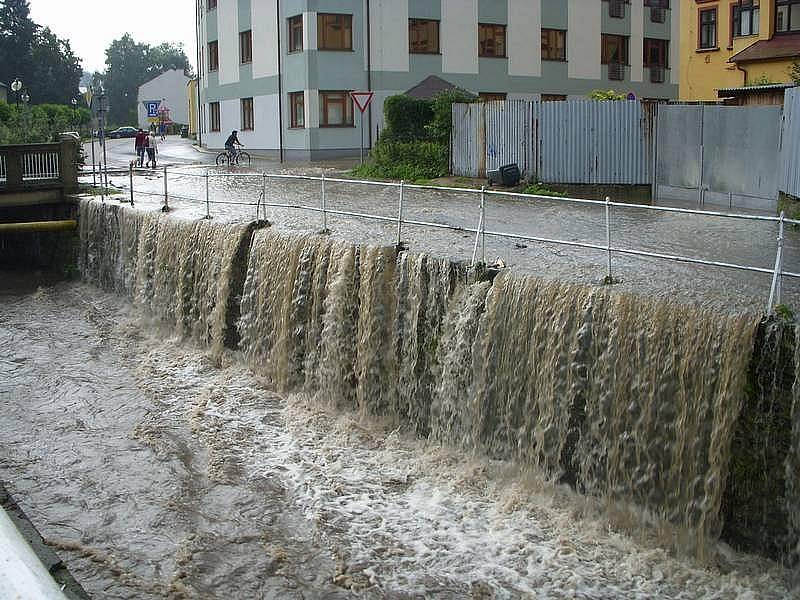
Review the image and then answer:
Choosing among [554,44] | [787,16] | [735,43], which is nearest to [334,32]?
[554,44]

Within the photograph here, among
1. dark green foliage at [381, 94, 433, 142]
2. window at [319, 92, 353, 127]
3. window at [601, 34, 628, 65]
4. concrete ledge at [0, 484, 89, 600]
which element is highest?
window at [601, 34, 628, 65]

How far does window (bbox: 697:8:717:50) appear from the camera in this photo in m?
40.7

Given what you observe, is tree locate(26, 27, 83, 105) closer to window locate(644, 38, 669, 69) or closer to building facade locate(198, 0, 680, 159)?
building facade locate(198, 0, 680, 159)

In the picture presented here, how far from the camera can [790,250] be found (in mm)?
14078

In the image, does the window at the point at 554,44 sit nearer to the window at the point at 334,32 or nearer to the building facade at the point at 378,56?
the building facade at the point at 378,56

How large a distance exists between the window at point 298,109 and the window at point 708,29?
1759 centimetres

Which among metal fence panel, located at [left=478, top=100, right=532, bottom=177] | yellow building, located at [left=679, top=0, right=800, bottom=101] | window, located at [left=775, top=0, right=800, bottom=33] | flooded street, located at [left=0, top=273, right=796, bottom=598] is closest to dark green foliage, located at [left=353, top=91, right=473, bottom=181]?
metal fence panel, located at [left=478, top=100, right=532, bottom=177]

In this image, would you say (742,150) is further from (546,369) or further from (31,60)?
(31,60)

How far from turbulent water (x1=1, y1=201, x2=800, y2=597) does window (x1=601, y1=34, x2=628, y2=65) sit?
38670mm

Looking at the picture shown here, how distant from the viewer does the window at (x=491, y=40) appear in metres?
45.3

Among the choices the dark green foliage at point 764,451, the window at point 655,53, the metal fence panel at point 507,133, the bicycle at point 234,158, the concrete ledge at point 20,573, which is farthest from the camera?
the window at point 655,53

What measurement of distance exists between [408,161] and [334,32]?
49.9ft

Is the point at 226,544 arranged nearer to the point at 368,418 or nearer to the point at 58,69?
the point at 368,418

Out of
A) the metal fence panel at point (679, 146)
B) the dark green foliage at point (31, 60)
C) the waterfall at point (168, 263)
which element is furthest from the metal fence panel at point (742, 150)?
the dark green foliage at point (31, 60)
